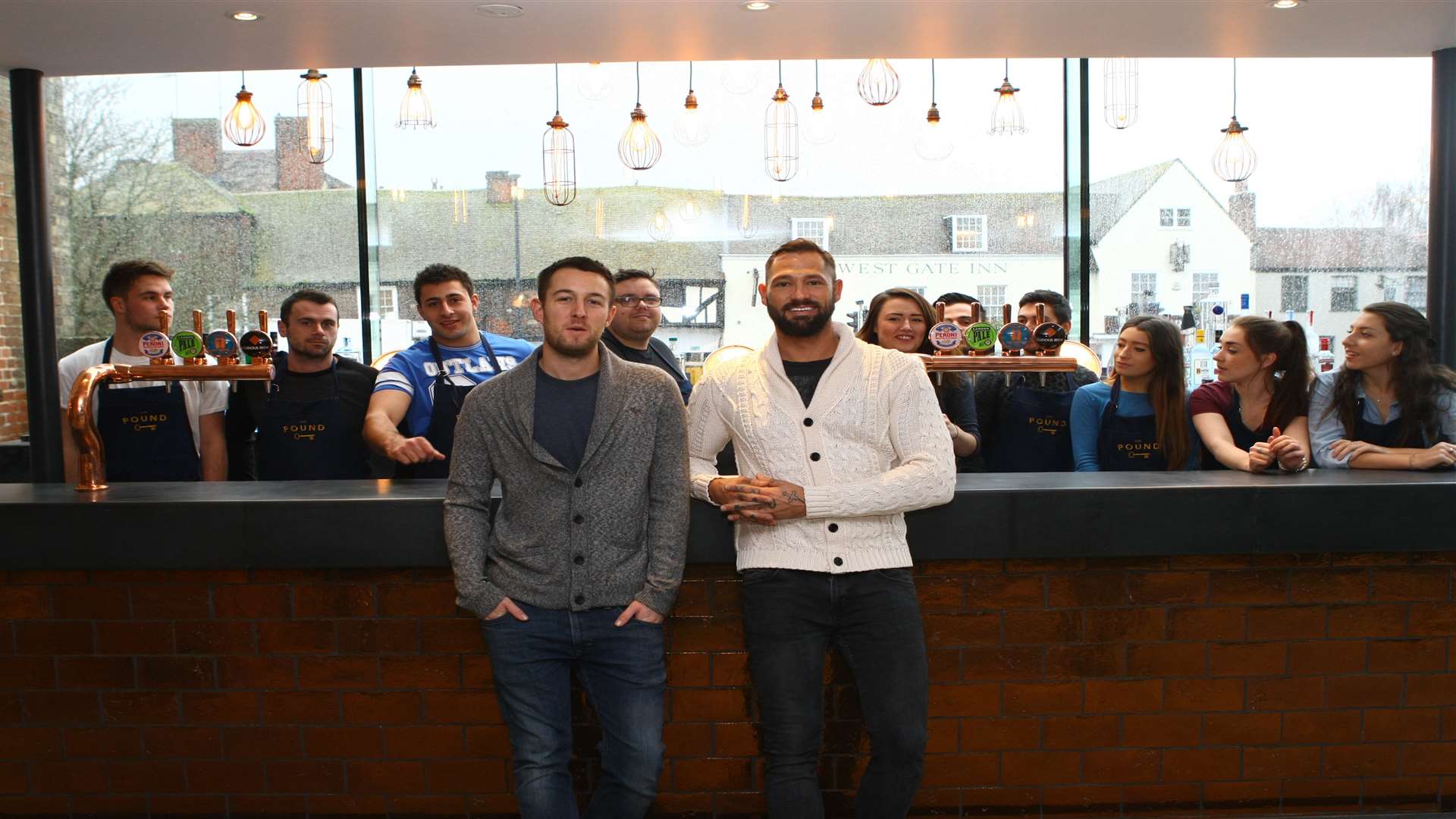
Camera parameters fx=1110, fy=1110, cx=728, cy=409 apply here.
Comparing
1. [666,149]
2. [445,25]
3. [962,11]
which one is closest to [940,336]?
[962,11]

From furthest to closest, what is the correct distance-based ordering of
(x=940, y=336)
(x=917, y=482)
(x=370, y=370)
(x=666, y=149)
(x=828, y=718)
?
(x=666, y=149)
(x=370, y=370)
(x=940, y=336)
(x=828, y=718)
(x=917, y=482)

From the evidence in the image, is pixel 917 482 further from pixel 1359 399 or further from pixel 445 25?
pixel 445 25

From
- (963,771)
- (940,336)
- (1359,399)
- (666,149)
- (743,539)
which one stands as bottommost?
(963,771)

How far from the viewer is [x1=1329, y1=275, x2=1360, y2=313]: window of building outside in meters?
6.55

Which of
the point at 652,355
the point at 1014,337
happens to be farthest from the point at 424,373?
the point at 1014,337

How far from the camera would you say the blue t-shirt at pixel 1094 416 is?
371 centimetres

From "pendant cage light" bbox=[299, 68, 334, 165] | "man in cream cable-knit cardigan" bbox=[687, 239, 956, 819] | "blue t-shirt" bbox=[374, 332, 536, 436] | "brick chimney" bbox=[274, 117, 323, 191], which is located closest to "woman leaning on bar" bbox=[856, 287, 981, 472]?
"man in cream cable-knit cardigan" bbox=[687, 239, 956, 819]

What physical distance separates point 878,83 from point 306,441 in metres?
3.76

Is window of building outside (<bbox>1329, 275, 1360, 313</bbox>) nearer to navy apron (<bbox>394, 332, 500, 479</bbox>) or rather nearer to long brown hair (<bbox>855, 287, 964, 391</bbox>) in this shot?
long brown hair (<bbox>855, 287, 964, 391</bbox>)

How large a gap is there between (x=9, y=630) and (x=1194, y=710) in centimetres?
310

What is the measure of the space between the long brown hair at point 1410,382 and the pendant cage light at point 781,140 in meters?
3.69

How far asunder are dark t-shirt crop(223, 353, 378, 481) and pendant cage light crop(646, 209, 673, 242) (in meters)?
3.06

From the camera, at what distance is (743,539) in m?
2.61

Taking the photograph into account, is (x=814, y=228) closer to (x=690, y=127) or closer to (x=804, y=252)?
(x=690, y=127)
